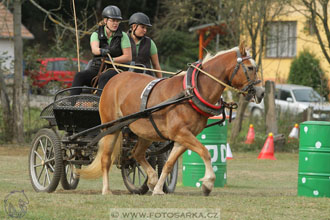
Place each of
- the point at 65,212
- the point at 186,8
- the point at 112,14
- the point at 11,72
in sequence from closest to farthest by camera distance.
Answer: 1. the point at 65,212
2. the point at 112,14
3. the point at 11,72
4. the point at 186,8

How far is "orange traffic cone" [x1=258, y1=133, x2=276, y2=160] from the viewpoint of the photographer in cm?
1928

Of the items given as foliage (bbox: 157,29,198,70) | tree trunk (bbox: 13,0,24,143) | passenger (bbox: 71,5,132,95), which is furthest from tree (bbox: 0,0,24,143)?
foliage (bbox: 157,29,198,70)

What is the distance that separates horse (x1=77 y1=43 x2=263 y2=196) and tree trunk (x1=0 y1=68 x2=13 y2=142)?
9.99m

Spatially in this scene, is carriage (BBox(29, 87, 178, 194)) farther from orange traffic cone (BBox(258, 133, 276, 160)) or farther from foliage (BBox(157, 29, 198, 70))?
foliage (BBox(157, 29, 198, 70))

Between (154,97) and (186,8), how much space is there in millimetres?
17744

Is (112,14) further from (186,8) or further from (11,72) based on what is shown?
(186,8)

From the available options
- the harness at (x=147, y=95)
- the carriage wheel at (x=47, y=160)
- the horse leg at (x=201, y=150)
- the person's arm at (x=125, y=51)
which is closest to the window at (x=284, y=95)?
the carriage wheel at (x=47, y=160)

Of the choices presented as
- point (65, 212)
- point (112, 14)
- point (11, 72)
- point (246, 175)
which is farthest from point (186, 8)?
point (65, 212)

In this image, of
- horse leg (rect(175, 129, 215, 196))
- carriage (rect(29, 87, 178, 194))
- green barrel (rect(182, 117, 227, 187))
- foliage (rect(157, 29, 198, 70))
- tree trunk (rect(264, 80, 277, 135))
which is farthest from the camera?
foliage (rect(157, 29, 198, 70))

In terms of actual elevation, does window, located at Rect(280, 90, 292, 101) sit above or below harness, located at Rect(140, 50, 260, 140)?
below

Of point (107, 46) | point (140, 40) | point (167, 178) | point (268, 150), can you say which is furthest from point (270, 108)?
point (107, 46)

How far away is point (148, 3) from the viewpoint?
4472 cm

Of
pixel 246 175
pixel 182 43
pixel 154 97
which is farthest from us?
pixel 182 43

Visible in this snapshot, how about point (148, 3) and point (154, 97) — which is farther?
point (148, 3)
